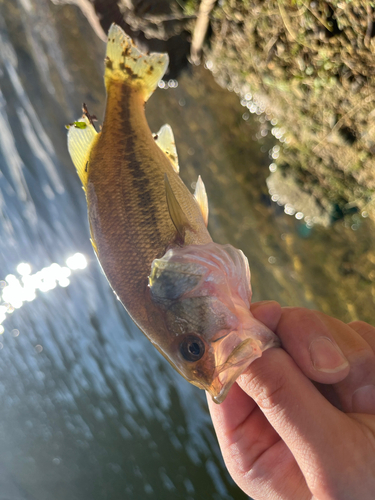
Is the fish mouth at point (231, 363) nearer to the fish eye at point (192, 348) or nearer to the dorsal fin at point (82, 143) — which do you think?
the fish eye at point (192, 348)

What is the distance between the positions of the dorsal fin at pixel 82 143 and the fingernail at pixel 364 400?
1527 mm

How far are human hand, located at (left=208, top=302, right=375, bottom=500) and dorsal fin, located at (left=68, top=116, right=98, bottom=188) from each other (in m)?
1.11

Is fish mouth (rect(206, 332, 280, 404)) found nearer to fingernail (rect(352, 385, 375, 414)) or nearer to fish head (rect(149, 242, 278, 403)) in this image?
fish head (rect(149, 242, 278, 403))

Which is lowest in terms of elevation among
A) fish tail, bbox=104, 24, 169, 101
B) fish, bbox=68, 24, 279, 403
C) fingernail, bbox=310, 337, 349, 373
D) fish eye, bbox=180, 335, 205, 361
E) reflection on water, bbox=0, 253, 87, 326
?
reflection on water, bbox=0, 253, 87, 326

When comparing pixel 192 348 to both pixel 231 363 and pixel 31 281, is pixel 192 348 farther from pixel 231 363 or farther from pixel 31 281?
pixel 31 281

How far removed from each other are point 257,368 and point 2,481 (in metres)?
13.2

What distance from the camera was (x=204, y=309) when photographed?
52.6 inches

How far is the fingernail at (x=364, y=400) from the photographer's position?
127 cm

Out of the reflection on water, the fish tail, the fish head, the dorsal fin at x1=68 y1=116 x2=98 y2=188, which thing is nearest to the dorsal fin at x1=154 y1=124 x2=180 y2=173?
the fish tail

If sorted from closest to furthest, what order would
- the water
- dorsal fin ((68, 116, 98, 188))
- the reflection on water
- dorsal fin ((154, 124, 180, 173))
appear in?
1. dorsal fin ((68, 116, 98, 188))
2. dorsal fin ((154, 124, 180, 173))
3. the water
4. the reflection on water

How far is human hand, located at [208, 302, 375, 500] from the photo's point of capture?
42.2 inches

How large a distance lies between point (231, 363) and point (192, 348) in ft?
0.67

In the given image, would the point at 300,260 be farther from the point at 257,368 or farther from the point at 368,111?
the point at 257,368

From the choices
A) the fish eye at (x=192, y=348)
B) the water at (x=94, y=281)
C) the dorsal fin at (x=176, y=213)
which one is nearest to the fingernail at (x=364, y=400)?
the fish eye at (x=192, y=348)
